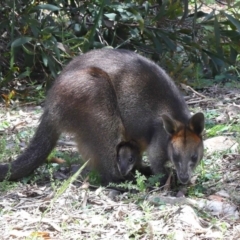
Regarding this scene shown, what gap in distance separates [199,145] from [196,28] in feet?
10.5

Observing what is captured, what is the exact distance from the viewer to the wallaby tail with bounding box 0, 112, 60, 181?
576 cm

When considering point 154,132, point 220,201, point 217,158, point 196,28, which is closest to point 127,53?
point 154,132

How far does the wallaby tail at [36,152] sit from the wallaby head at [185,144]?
1.01 meters

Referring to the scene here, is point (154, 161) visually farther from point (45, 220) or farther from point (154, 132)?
point (45, 220)

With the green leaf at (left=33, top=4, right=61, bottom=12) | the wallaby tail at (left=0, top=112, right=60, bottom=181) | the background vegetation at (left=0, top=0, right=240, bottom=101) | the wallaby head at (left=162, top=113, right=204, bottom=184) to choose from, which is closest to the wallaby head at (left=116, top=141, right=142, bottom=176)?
the wallaby head at (left=162, top=113, right=204, bottom=184)

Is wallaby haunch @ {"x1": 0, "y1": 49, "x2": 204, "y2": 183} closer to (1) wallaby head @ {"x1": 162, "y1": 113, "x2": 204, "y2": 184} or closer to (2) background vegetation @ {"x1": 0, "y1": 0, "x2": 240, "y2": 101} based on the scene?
(1) wallaby head @ {"x1": 162, "y1": 113, "x2": 204, "y2": 184}

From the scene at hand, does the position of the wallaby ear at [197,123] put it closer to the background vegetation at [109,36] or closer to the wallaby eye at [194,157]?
the wallaby eye at [194,157]

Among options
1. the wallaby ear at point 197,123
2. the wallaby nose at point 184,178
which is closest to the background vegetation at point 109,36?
the wallaby ear at point 197,123

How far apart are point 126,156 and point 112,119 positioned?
349 mm

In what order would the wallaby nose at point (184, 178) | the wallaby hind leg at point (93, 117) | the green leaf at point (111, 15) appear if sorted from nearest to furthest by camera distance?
the wallaby nose at point (184, 178)
the wallaby hind leg at point (93, 117)
the green leaf at point (111, 15)

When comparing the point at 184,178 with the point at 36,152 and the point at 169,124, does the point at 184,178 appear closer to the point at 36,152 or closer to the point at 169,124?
the point at 169,124

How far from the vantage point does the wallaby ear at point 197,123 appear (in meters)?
5.45

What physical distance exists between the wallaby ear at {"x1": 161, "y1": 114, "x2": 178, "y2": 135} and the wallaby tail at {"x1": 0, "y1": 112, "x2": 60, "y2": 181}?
3.18ft

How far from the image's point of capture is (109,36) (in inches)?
345
